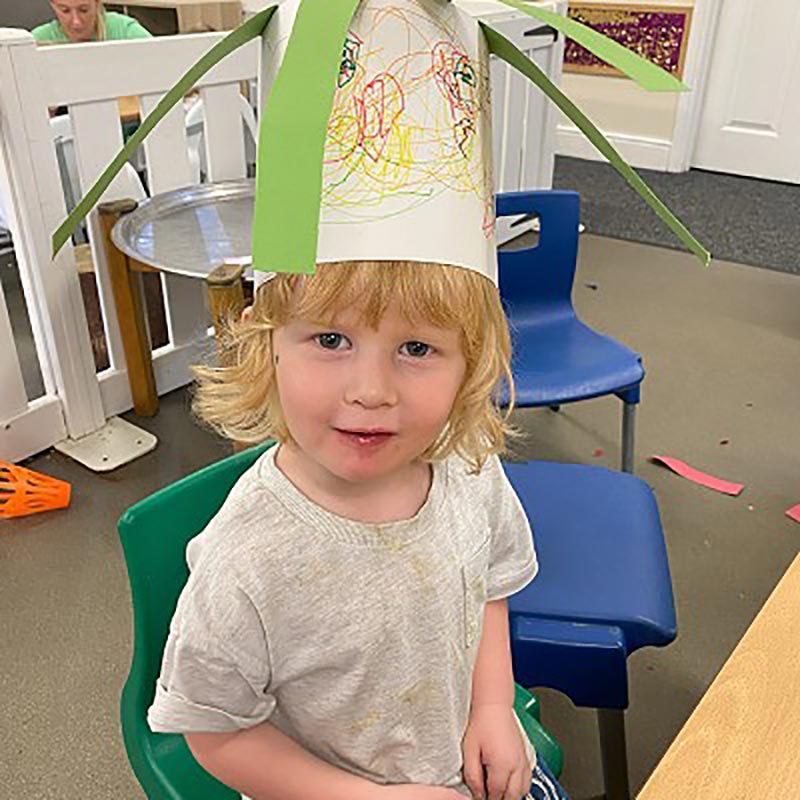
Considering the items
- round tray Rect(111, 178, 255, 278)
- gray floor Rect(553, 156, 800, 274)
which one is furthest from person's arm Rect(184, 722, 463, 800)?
gray floor Rect(553, 156, 800, 274)

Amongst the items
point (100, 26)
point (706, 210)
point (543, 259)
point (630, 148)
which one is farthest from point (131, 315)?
point (630, 148)

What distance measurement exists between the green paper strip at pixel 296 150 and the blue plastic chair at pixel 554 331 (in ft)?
3.87

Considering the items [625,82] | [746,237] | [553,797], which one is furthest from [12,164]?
[625,82]

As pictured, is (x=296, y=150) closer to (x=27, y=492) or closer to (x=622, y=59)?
(x=622, y=59)

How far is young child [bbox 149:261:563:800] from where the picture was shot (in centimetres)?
58

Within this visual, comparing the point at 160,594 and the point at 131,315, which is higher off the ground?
the point at 160,594

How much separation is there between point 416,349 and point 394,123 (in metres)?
0.14

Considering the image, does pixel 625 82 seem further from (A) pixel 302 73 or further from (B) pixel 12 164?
(A) pixel 302 73

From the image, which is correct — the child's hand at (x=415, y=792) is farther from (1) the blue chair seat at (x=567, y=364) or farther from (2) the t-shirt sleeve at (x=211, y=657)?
(1) the blue chair seat at (x=567, y=364)

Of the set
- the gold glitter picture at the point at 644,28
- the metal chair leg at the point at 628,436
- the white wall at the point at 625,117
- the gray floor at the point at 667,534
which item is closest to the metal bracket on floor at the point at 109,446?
the gray floor at the point at 667,534

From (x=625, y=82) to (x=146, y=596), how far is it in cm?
414

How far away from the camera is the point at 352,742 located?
27.3 inches

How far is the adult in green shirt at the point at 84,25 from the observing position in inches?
110

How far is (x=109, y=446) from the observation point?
2070 mm
